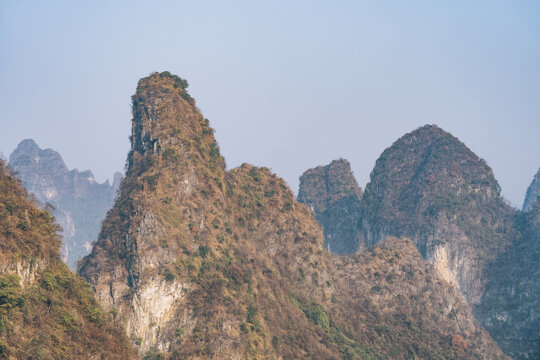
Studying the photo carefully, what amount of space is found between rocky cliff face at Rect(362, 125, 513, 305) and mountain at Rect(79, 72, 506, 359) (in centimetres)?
3161

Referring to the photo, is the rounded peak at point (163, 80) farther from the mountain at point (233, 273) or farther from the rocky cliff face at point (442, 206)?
the rocky cliff face at point (442, 206)

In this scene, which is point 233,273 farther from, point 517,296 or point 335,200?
point 335,200

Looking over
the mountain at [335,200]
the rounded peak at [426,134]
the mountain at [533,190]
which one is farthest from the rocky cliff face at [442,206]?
the mountain at [533,190]

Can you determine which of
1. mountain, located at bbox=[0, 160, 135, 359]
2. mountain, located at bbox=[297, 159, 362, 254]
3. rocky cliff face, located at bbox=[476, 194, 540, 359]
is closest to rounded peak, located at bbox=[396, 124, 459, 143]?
mountain, located at bbox=[297, 159, 362, 254]

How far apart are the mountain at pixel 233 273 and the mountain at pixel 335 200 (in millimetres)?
58749

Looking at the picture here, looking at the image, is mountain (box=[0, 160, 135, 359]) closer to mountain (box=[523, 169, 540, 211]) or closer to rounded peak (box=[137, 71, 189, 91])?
rounded peak (box=[137, 71, 189, 91])

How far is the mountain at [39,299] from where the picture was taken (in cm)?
3794

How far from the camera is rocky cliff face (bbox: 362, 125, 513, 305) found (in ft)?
400

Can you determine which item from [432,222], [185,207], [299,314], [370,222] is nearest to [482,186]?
[432,222]

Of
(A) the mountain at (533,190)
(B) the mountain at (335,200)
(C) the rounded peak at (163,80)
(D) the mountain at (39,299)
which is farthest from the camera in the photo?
(A) the mountain at (533,190)

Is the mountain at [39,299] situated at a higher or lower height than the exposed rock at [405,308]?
lower

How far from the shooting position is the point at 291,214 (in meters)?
84.1

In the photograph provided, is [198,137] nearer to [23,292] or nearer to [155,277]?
[155,277]

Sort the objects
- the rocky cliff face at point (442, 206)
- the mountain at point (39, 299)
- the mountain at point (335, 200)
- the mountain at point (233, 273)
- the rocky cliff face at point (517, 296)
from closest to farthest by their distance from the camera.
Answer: the mountain at point (39, 299) < the mountain at point (233, 273) < the rocky cliff face at point (517, 296) < the rocky cliff face at point (442, 206) < the mountain at point (335, 200)
